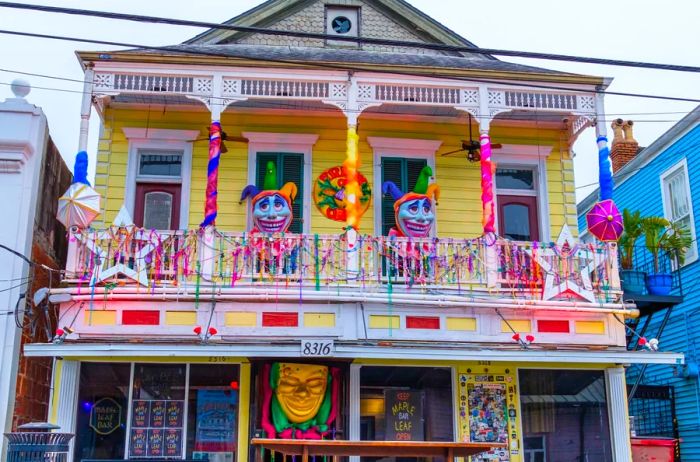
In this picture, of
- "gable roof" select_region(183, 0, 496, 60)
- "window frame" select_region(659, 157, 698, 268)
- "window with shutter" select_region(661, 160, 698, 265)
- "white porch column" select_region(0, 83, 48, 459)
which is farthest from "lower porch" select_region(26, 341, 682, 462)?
"gable roof" select_region(183, 0, 496, 60)

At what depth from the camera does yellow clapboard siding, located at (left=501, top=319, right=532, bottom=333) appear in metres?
13.0

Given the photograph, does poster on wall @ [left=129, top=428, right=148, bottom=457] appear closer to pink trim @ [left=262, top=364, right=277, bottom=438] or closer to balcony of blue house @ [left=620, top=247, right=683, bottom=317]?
pink trim @ [left=262, top=364, right=277, bottom=438]

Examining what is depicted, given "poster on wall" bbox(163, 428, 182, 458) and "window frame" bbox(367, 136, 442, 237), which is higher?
"window frame" bbox(367, 136, 442, 237)

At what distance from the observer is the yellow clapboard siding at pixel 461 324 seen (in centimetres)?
1292

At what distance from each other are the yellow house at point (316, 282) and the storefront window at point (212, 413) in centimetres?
3

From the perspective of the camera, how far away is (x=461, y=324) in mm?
12945

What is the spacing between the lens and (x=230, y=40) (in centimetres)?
1627

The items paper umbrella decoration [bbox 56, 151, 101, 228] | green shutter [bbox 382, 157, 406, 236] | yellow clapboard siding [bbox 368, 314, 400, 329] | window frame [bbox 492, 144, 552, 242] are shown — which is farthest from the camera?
window frame [bbox 492, 144, 552, 242]

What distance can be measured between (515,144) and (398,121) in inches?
82.9

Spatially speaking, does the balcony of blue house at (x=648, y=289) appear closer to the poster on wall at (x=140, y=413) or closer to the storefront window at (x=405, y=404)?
the storefront window at (x=405, y=404)

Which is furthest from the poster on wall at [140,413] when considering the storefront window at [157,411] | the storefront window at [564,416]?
the storefront window at [564,416]

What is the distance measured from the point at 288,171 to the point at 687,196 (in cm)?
897

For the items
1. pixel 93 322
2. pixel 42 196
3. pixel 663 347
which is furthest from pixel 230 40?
pixel 663 347

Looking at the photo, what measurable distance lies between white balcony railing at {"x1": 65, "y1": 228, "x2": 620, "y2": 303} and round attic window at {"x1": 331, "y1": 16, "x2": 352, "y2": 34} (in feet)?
18.5
